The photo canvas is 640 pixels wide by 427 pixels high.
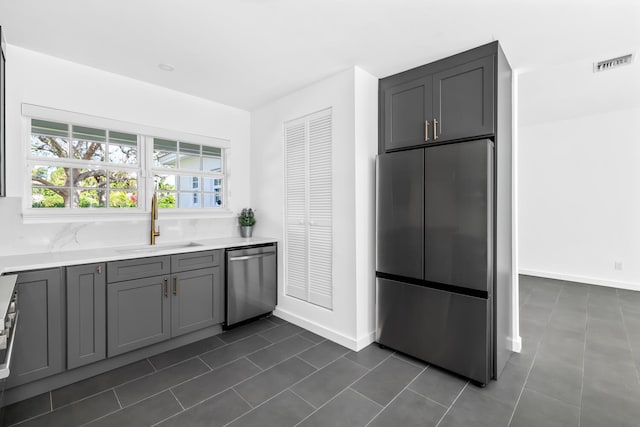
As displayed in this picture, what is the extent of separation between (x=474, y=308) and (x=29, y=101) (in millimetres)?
3936

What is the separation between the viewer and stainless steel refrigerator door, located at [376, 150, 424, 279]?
2516mm

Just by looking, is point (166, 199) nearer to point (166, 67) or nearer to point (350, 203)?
point (166, 67)

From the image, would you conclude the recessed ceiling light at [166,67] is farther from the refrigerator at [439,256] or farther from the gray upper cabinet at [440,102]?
the refrigerator at [439,256]

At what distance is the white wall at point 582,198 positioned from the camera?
14.9 ft

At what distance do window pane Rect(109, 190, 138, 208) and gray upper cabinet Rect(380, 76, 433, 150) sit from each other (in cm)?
265

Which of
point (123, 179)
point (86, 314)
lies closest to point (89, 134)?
point (123, 179)

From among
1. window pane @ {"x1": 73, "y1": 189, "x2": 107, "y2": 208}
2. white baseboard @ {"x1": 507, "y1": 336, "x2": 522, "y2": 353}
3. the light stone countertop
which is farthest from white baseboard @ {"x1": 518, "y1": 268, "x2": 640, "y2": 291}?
window pane @ {"x1": 73, "y1": 189, "x2": 107, "y2": 208}

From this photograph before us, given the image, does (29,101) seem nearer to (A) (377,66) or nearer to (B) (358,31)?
(B) (358,31)

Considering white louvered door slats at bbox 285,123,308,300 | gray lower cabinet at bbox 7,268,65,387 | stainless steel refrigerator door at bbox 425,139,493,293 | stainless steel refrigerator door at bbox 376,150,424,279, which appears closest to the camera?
gray lower cabinet at bbox 7,268,65,387

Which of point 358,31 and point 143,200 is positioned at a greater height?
point 358,31

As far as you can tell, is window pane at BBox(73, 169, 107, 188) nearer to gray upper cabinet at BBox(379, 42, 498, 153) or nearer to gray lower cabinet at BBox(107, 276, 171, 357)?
gray lower cabinet at BBox(107, 276, 171, 357)

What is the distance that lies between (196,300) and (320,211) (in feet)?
4.88

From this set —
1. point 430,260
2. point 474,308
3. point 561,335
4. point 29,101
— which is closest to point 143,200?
point 29,101

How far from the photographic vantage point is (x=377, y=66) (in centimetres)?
274
